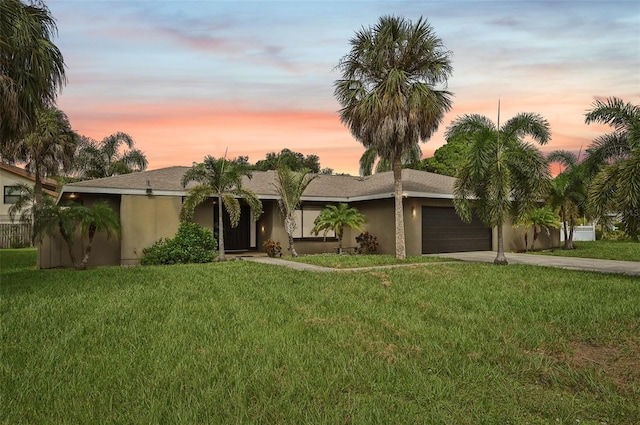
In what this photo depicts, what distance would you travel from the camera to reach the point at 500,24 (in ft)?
37.2

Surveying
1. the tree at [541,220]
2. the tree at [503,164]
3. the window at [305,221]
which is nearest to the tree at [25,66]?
the window at [305,221]

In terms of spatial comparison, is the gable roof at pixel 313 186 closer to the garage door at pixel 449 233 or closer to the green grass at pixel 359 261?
the garage door at pixel 449 233

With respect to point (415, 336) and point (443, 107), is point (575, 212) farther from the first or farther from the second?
point (415, 336)

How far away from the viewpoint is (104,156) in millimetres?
32031

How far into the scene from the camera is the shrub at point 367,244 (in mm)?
18922

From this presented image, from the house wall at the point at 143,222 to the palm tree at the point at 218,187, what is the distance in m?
0.65

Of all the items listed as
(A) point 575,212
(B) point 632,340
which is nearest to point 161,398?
(B) point 632,340

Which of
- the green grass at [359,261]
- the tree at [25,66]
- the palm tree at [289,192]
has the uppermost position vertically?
the tree at [25,66]

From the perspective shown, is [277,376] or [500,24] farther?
[500,24]

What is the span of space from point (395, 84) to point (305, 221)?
781cm

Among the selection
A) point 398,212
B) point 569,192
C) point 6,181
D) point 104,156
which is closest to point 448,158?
point 569,192

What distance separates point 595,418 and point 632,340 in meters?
2.90

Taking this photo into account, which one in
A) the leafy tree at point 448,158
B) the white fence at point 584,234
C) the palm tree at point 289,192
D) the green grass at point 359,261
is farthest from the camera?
the leafy tree at point 448,158

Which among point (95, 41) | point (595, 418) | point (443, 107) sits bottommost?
point (595, 418)
